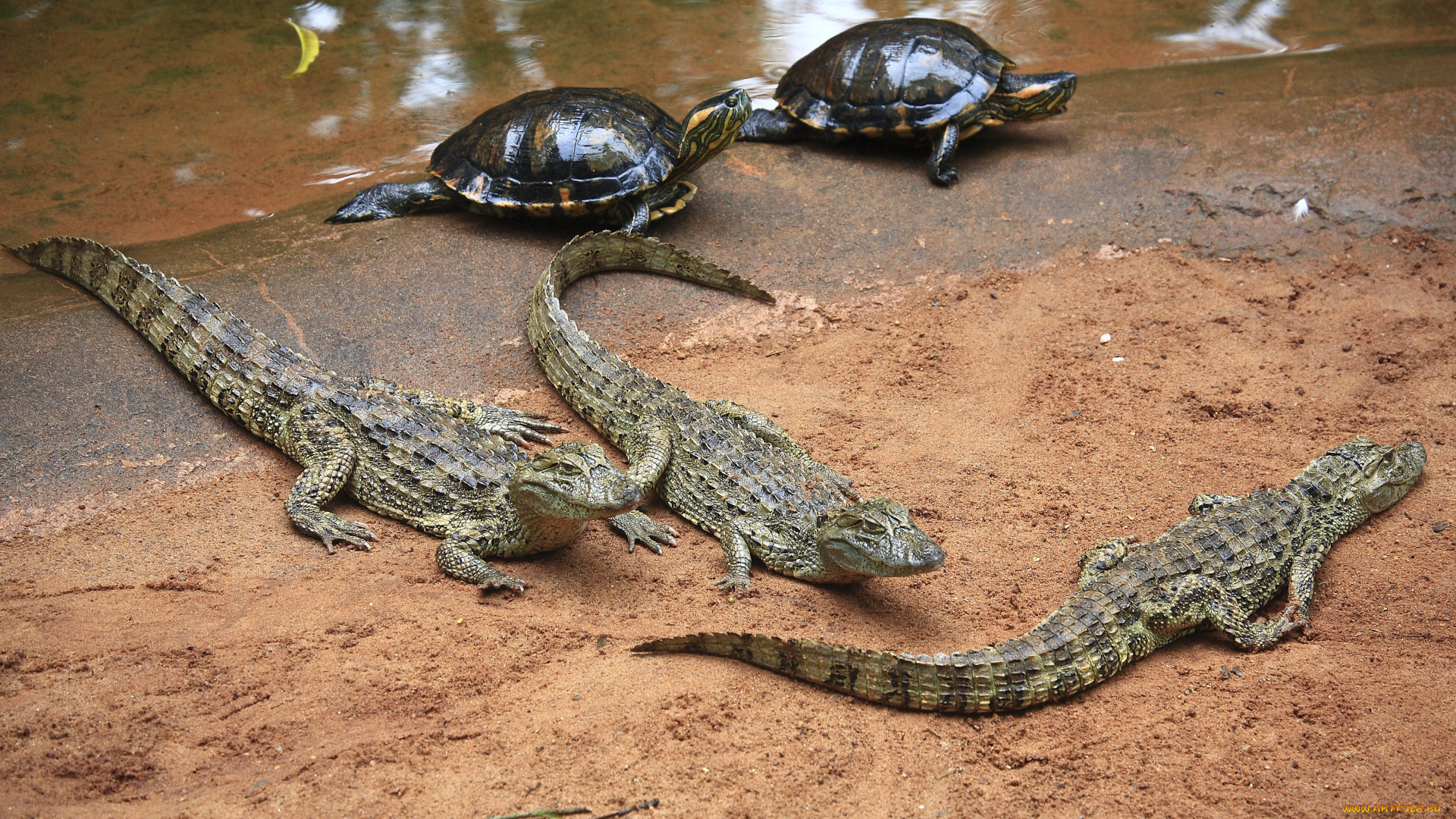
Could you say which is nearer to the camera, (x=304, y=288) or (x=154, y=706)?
(x=154, y=706)

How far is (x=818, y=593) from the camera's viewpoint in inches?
173

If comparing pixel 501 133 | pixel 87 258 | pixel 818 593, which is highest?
pixel 501 133

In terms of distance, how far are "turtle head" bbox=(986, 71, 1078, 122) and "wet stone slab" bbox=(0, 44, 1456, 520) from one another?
0.99 ft

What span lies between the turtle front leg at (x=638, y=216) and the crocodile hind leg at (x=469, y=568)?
10.1 ft

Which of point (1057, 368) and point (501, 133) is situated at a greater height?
point (501, 133)

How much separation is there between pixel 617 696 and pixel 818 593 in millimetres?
1203

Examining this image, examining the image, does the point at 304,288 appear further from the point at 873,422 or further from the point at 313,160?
the point at 873,422

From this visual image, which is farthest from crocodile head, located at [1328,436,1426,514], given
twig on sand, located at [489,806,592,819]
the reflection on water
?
the reflection on water

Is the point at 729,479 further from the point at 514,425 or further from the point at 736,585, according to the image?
the point at 514,425

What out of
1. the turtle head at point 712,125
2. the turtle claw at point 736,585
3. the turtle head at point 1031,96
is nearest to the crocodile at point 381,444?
the turtle claw at point 736,585

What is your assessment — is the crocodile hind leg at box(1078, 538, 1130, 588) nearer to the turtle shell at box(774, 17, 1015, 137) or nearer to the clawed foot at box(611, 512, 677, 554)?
the clawed foot at box(611, 512, 677, 554)

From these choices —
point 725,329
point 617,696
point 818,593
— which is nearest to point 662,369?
point 725,329

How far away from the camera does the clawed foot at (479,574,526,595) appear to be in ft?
14.1

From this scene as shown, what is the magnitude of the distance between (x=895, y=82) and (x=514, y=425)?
4.37m
